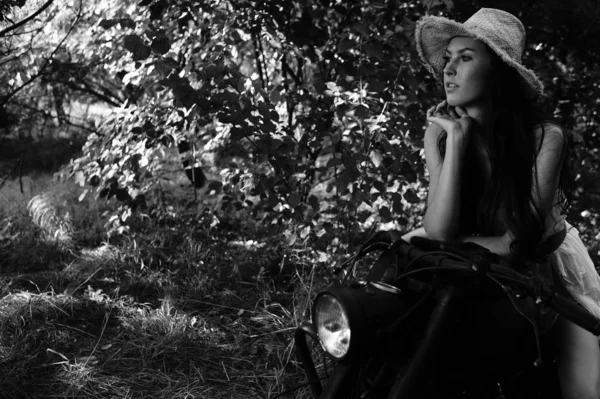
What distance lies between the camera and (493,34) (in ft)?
7.84

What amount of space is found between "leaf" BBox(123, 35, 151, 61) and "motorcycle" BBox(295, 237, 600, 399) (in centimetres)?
208

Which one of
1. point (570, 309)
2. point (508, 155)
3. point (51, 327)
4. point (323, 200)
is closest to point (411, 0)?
point (323, 200)

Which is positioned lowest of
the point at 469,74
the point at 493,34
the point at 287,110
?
the point at 287,110

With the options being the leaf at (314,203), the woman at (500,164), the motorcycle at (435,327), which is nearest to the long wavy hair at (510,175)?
the woman at (500,164)

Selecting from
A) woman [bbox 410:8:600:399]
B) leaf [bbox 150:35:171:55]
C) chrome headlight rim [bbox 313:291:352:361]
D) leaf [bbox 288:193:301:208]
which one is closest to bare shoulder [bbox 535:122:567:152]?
woman [bbox 410:8:600:399]

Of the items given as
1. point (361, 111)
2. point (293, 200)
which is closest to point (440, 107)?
point (361, 111)

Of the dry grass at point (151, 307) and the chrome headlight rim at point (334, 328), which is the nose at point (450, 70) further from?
the dry grass at point (151, 307)

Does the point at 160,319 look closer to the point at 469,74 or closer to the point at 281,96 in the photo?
the point at 281,96

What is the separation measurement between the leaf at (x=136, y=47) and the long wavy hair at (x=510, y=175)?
1.68 meters

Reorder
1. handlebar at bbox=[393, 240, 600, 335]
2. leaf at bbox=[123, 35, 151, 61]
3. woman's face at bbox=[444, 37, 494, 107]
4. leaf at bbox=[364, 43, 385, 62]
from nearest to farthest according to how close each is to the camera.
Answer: handlebar at bbox=[393, 240, 600, 335] → woman's face at bbox=[444, 37, 494, 107] → leaf at bbox=[123, 35, 151, 61] → leaf at bbox=[364, 43, 385, 62]

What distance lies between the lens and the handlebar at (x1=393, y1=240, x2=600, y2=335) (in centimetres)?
144

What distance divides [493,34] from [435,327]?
1.26 meters

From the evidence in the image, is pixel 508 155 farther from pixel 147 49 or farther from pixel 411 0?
pixel 411 0

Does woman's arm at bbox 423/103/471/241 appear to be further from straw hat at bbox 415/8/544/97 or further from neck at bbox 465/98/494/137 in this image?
straw hat at bbox 415/8/544/97
